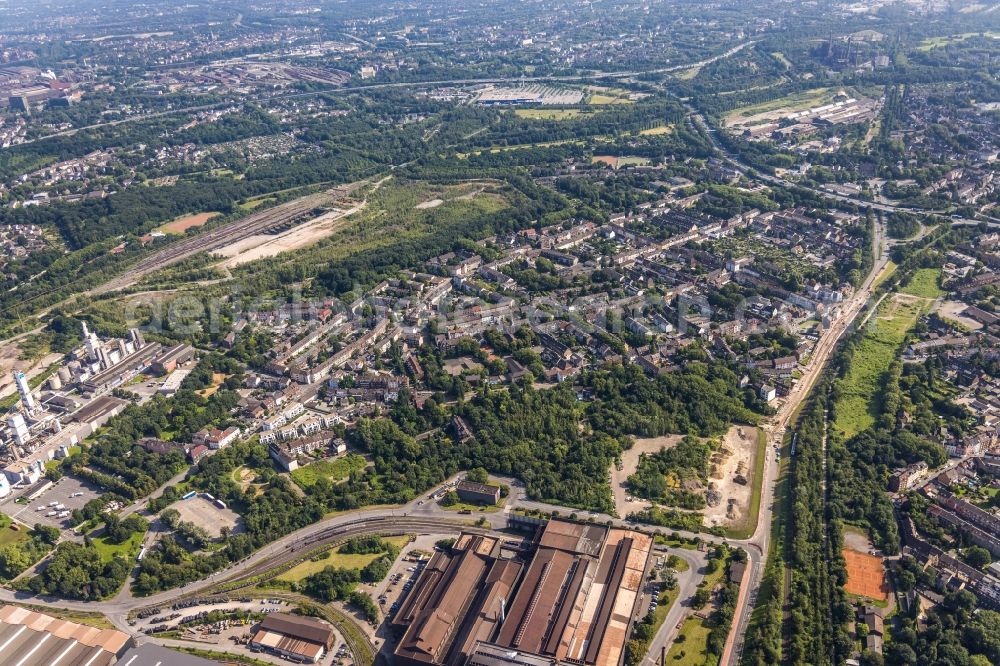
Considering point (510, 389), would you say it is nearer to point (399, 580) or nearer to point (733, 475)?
point (733, 475)

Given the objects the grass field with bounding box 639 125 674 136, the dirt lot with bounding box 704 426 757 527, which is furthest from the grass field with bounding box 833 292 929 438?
the grass field with bounding box 639 125 674 136

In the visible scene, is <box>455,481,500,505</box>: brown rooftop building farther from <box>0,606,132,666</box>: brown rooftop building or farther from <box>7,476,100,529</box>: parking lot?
<box>7,476,100,529</box>: parking lot

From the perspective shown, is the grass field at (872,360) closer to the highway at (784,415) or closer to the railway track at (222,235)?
the highway at (784,415)

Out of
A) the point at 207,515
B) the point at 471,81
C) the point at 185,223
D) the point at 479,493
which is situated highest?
the point at 471,81

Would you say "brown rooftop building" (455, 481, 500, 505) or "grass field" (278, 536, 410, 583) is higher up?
"brown rooftop building" (455, 481, 500, 505)

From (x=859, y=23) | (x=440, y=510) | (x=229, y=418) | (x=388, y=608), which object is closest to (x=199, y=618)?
(x=388, y=608)

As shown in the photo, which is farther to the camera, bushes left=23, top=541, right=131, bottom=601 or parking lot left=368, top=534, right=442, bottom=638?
bushes left=23, top=541, right=131, bottom=601

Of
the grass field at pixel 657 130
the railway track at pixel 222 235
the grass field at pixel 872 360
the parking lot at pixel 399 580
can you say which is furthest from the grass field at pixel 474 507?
the grass field at pixel 657 130

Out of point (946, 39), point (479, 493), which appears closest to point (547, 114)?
point (946, 39)

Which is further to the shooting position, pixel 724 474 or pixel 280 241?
pixel 280 241
